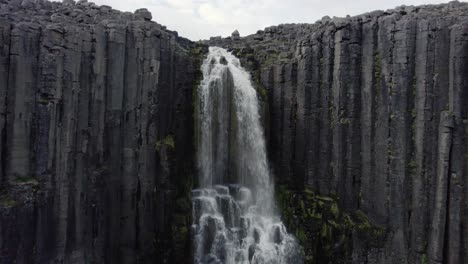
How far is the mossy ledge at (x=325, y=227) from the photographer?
16141mm

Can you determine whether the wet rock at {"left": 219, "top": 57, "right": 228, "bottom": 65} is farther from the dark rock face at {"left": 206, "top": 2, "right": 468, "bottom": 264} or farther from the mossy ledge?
the mossy ledge

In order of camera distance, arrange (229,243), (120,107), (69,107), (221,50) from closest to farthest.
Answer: (69,107)
(120,107)
(229,243)
(221,50)

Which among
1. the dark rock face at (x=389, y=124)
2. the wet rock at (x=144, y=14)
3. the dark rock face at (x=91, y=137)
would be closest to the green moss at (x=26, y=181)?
the dark rock face at (x=91, y=137)

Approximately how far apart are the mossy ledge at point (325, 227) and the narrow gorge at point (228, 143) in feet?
0.22

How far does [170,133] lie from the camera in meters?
17.0

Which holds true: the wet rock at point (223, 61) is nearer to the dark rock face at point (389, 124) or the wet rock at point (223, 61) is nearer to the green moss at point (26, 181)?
the dark rock face at point (389, 124)

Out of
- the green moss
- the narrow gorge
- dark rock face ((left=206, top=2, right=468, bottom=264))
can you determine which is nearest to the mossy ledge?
the narrow gorge

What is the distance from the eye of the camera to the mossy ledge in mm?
16141

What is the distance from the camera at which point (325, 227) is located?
17.0m

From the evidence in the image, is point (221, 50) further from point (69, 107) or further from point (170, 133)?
point (69, 107)

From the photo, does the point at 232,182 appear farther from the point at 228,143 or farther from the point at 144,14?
the point at 144,14

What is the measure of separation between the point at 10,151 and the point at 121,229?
5465 mm

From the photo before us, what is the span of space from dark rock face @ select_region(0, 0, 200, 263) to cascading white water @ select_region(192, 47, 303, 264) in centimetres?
88

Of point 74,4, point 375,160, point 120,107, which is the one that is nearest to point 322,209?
point 375,160
